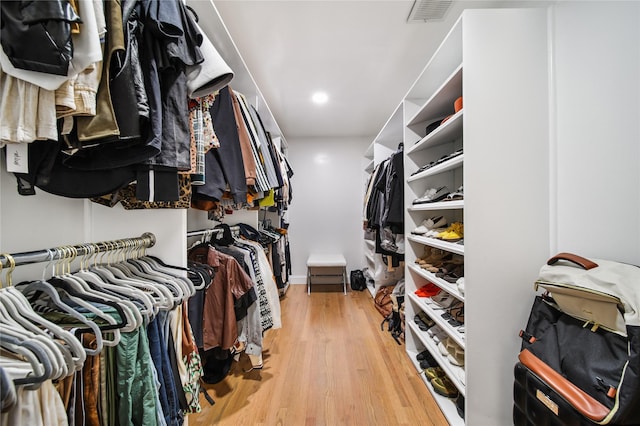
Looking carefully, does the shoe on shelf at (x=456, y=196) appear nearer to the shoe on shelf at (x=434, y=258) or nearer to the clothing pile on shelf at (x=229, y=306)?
the shoe on shelf at (x=434, y=258)

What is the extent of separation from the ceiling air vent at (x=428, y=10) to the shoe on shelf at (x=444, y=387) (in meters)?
2.27

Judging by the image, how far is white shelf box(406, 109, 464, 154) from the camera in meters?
1.35

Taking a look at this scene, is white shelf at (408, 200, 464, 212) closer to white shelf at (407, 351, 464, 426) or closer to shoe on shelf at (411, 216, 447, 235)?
shoe on shelf at (411, 216, 447, 235)

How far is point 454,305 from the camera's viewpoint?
5.21ft

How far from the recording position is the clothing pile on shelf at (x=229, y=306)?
142 cm

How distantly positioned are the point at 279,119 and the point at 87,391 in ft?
10.5

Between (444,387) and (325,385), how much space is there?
2.36 feet

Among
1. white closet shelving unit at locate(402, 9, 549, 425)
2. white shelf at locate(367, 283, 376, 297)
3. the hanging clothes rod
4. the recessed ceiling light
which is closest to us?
white closet shelving unit at locate(402, 9, 549, 425)

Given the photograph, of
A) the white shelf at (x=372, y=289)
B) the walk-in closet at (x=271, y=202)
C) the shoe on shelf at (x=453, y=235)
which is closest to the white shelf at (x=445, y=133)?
the walk-in closet at (x=271, y=202)

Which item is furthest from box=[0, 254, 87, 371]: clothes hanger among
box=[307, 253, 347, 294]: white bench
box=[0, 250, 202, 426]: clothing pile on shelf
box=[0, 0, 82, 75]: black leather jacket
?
box=[307, 253, 347, 294]: white bench

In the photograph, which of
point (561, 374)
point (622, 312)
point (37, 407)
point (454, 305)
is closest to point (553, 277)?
point (622, 312)

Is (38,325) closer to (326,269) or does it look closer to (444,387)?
(444,387)

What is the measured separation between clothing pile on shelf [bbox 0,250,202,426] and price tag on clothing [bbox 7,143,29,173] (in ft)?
0.93

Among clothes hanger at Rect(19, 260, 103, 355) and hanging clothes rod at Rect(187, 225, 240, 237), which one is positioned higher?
hanging clothes rod at Rect(187, 225, 240, 237)
